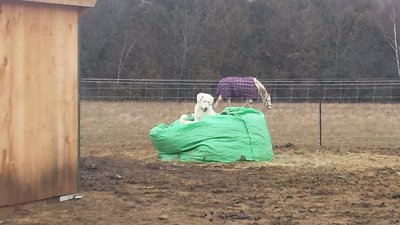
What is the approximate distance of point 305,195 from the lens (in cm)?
700

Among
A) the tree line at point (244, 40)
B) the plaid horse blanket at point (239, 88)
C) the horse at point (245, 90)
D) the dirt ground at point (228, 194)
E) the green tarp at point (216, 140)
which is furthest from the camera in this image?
the tree line at point (244, 40)

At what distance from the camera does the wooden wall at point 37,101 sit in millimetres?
5867

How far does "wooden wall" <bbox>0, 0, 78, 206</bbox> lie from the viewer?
587 centimetres

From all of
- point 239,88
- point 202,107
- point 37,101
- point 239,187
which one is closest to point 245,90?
point 239,88

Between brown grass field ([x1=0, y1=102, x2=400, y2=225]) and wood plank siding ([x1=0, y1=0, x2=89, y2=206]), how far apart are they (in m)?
0.27

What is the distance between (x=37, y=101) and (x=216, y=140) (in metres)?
4.51

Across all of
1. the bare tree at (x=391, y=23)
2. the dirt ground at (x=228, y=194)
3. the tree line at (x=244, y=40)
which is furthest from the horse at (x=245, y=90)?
the bare tree at (x=391, y=23)

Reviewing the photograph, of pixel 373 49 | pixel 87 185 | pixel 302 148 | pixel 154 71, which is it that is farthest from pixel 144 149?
pixel 373 49

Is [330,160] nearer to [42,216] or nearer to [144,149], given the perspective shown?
[144,149]

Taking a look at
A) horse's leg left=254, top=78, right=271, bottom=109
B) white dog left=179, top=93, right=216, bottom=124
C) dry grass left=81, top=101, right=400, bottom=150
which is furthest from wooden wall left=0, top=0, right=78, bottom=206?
horse's leg left=254, top=78, right=271, bottom=109

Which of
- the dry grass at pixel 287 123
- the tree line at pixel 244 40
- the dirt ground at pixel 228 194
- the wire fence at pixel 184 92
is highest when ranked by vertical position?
the tree line at pixel 244 40

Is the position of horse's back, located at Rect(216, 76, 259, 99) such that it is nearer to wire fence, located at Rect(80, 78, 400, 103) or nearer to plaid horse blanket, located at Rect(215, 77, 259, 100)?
plaid horse blanket, located at Rect(215, 77, 259, 100)

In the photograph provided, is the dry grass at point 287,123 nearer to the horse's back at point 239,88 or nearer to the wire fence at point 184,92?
the wire fence at point 184,92

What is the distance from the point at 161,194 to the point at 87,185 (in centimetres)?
111
